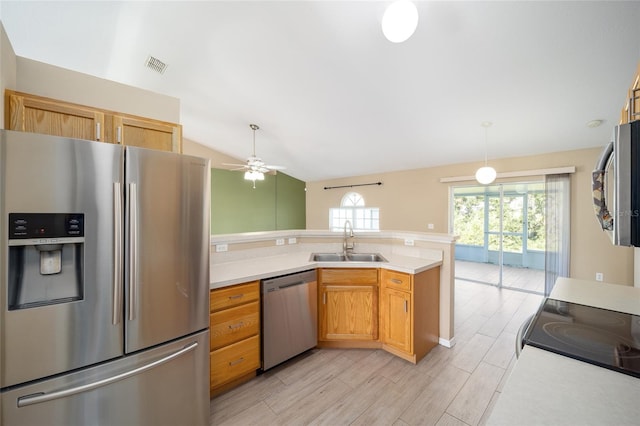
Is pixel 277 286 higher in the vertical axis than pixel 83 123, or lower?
lower

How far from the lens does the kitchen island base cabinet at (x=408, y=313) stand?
217cm

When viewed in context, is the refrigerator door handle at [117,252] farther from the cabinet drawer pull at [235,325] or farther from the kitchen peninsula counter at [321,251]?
the cabinet drawer pull at [235,325]

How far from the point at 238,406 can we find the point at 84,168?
1.79 m

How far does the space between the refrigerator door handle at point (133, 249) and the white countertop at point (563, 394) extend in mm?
1550

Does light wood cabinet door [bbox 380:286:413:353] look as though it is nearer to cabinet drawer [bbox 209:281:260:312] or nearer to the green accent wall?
cabinet drawer [bbox 209:281:260:312]

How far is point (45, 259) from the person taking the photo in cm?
113

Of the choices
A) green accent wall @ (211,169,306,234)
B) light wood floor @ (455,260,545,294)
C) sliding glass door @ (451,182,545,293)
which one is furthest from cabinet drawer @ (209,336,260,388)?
green accent wall @ (211,169,306,234)

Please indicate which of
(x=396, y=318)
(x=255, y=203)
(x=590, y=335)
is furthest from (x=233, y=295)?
(x=255, y=203)

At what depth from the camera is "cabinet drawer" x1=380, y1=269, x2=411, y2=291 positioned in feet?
7.15

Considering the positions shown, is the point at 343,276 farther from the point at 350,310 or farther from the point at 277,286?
the point at 277,286

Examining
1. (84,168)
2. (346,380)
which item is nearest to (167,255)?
(84,168)

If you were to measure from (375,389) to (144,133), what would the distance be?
2.61 m

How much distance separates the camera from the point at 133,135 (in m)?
1.71

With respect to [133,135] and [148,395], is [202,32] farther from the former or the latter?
[148,395]
